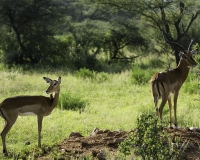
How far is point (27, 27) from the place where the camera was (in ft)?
65.0

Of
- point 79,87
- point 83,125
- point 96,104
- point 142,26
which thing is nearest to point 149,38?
point 142,26

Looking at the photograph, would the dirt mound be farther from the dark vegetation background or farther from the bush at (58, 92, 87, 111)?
the dark vegetation background

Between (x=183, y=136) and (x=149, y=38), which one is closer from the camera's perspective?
(x=183, y=136)

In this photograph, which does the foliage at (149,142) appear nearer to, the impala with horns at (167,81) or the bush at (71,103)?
the impala with horns at (167,81)

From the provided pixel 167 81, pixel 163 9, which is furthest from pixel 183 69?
pixel 163 9

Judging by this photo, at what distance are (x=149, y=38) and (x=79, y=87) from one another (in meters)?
9.34

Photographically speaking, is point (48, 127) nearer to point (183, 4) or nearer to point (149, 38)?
point (183, 4)

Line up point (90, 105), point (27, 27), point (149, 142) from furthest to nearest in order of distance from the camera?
point (27, 27) < point (90, 105) < point (149, 142)

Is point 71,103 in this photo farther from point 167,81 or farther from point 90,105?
point 167,81

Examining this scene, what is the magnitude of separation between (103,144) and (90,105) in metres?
4.19

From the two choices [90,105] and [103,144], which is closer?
[103,144]

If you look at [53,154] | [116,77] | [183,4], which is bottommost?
[116,77]

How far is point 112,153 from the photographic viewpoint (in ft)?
17.4

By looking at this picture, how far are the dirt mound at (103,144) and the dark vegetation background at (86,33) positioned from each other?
11810mm
